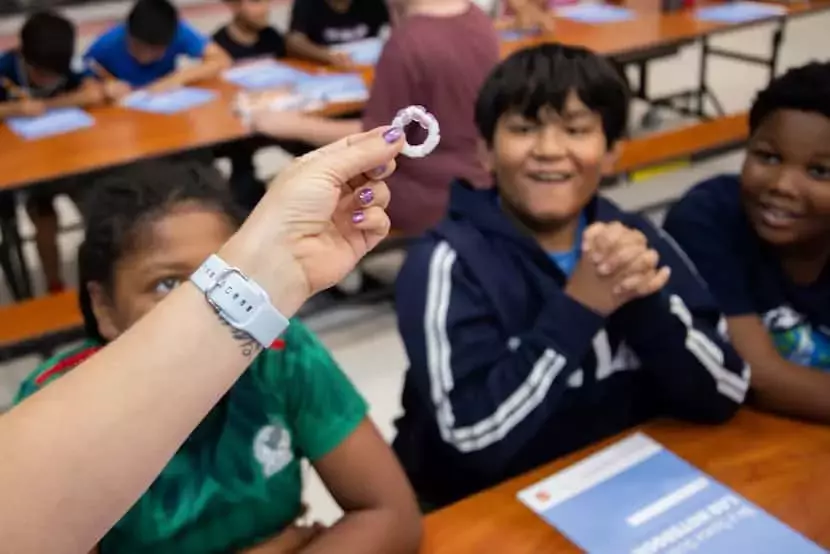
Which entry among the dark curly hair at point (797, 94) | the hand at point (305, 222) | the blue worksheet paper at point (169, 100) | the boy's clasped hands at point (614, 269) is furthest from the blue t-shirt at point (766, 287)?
the blue worksheet paper at point (169, 100)

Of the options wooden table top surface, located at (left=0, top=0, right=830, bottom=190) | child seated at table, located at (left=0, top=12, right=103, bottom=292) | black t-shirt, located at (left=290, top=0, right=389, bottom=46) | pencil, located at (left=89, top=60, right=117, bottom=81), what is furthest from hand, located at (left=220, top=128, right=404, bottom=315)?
black t-shirt, located at (left=290, top=0, right=389, bottom=46)

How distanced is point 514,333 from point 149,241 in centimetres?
58

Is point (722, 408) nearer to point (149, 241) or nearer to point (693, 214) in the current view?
point (693, 214)

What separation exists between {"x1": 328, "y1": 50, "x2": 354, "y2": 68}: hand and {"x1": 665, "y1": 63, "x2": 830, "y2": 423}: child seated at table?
2.26 metres

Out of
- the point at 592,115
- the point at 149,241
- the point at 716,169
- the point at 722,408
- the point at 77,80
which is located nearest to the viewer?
the point at 149,241

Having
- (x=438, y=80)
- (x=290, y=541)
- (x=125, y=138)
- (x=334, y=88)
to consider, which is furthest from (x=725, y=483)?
(x=334, y=88)

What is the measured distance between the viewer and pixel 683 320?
1333 mm

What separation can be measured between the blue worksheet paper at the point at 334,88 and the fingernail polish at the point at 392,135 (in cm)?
238

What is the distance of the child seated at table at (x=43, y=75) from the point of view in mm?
3201

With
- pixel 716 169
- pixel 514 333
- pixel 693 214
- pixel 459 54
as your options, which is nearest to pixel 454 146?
pixel 459 54

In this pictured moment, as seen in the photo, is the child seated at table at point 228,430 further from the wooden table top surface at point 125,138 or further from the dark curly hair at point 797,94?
the wooden table top surface at point 125,138

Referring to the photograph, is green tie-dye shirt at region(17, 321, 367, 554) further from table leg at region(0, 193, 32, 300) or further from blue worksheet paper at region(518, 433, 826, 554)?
table leg at region(0, 193, 32, 300)

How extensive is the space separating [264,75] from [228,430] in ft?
8.63

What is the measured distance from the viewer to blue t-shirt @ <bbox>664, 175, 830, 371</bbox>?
1.51 m
